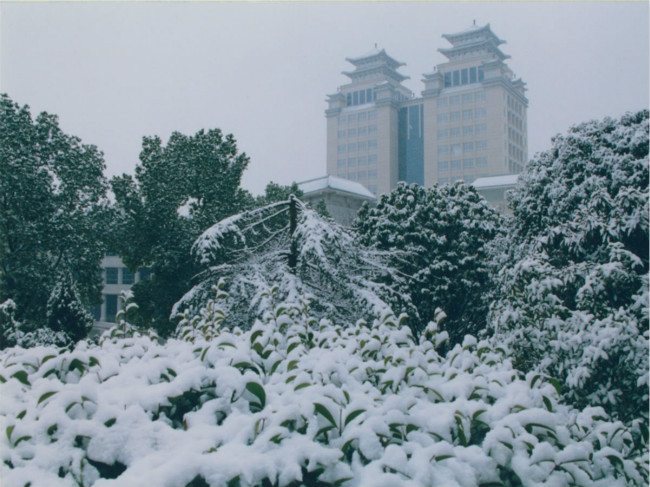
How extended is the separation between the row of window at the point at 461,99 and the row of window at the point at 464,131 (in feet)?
11.0

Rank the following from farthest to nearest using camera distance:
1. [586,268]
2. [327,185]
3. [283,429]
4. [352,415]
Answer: [327,185] → [586,268] → [352,415] → [283,429]

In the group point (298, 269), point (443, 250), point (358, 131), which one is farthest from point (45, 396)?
point (358, 131)

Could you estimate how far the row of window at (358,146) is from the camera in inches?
3194

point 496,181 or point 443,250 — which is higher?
point 496,181

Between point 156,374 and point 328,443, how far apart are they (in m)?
0.93

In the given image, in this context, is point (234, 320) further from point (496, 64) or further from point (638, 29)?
point (496, 64)

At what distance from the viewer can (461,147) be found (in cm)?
7594

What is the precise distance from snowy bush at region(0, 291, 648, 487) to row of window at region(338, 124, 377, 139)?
80401 mm

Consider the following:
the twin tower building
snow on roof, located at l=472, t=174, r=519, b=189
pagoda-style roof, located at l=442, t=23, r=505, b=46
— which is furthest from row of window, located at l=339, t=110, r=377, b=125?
snow on roof, located at l=472, t=174, r=519, b=189

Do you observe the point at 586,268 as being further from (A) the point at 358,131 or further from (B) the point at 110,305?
(A) the point at 358,131

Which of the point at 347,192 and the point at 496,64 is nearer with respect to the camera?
the point at 347,192

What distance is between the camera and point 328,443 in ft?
6.75

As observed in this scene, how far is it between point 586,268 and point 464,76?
72.6 metres

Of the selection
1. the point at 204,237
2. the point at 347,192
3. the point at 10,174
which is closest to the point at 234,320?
the point at 204,237
